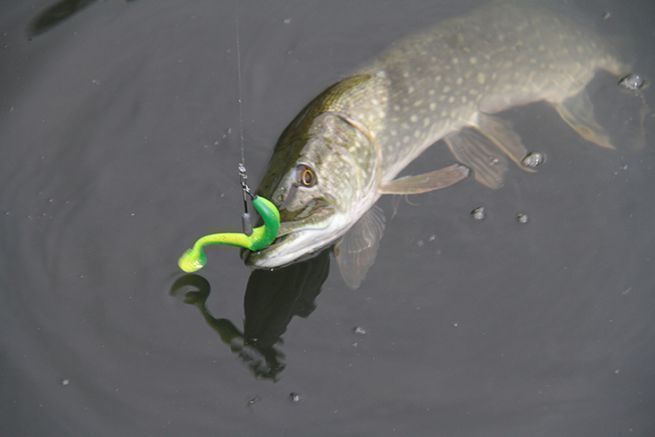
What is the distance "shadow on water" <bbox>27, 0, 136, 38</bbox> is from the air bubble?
2.52 metres

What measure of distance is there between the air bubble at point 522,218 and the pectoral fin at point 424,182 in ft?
1.07

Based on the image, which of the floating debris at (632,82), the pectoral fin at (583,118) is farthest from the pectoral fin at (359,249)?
the floating debris at (632,82)

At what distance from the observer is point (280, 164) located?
3.09 m

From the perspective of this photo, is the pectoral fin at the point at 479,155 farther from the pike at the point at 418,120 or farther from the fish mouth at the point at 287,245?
the fish mouth at the point at 287,245

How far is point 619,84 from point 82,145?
2.83 m

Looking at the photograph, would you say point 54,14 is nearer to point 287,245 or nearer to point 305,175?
point 305,175

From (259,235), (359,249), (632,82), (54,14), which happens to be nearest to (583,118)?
(632,82)

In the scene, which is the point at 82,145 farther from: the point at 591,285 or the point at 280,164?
the point at 591,285

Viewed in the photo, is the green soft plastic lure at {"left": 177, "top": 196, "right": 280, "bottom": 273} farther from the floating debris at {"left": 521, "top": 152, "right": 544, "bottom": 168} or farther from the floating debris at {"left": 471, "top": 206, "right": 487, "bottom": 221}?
the floating debris at {"left": 521, "top": 152, "right": 544, "bottom": 168}

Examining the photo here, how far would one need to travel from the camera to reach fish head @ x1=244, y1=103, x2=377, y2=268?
114 inches

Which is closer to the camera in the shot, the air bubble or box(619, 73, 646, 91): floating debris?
the air bubble

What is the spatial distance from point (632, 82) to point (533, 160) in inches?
33.9

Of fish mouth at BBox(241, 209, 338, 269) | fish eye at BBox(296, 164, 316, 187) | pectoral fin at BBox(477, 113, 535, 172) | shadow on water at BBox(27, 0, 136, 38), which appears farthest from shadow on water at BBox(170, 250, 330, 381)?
shadow on water at BBox(27, 0, 136, 38)

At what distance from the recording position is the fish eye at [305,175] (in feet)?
9.86
